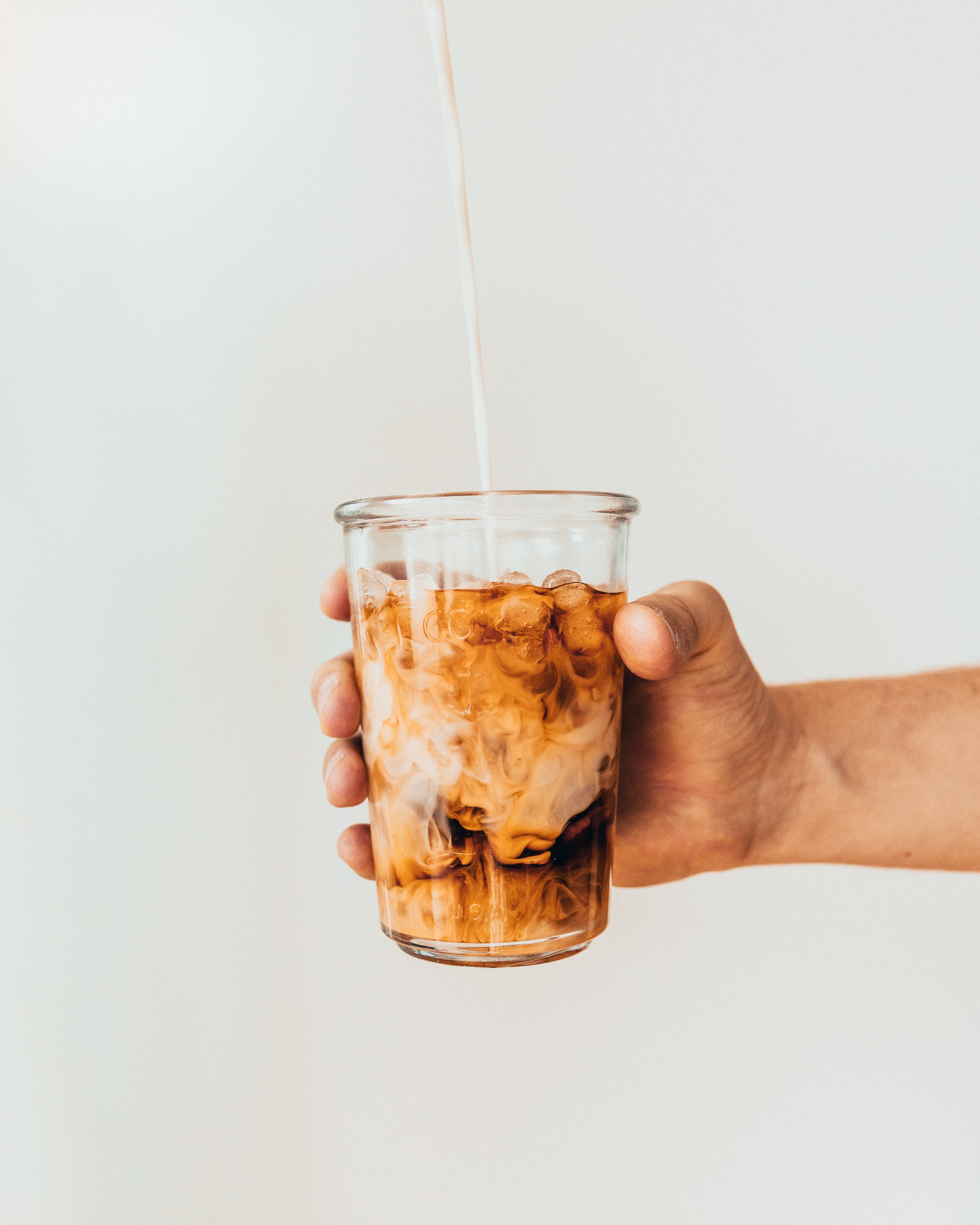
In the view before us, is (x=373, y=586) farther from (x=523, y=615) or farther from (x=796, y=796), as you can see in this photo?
(x=796, y=796)

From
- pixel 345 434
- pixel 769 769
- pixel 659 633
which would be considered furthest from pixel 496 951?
pixel 345 434

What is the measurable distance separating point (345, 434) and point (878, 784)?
31.5 inches

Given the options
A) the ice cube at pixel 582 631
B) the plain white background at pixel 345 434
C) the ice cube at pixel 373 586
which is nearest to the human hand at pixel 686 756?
the ice cube at pixel 582 631

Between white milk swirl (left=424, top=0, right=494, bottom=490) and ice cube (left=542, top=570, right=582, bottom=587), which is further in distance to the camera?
white milk swirl (left=424, top=0, right=494, bottom=490)

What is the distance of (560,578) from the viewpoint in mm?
731

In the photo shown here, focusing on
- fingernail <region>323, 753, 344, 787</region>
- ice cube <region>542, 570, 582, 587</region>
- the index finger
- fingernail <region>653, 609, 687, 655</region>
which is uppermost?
ice cube <region>542, 570, 582, 587</region>

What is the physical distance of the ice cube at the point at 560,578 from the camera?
0.73 m

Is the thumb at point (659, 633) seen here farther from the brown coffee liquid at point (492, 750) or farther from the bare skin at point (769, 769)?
the bare skin at point (769, 769)

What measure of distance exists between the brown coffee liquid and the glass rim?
0.05 metres

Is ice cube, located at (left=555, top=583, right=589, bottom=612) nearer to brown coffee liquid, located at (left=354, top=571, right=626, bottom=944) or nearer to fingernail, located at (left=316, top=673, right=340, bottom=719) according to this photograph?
brown coffee liquid, located at (left=354, top=571, right=626, bottom=944)

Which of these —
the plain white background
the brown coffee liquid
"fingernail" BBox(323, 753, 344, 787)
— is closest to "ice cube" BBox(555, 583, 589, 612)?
the brown coffee liquid

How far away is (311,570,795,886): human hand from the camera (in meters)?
0.97

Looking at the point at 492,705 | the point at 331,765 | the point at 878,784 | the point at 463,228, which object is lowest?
the point at 878,784

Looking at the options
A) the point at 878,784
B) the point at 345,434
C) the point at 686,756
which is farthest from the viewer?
the point at 345,434
